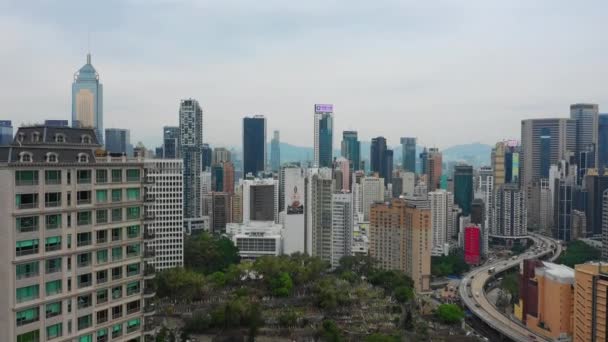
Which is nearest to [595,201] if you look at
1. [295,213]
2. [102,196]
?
[295,213]

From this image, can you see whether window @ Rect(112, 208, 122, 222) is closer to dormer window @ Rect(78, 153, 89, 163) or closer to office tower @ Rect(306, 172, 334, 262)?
dormer window @ Rect(78, 153, 89, 163)

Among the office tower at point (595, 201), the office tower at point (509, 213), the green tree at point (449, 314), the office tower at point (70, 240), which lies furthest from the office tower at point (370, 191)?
the office tower at point (70, 240)

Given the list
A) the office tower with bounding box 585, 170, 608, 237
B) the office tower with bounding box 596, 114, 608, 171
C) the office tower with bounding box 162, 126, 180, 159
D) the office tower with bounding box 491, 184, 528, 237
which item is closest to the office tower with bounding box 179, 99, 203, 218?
the office tower with bounding box 162, 126, 180, 159

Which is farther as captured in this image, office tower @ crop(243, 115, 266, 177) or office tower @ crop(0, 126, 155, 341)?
office tower @ crop(243, 115, 266, 177)

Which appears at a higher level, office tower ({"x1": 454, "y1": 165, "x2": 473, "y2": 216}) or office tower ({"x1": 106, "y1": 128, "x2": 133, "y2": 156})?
office tower ({"x1": 106, "y1": 128, "x2": 133, "y2": 156})

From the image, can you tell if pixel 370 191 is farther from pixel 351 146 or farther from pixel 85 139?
pixel 85 139

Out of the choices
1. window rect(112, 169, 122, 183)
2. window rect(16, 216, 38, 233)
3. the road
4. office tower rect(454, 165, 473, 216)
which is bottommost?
the road

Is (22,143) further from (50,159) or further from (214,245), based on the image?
(214,245)

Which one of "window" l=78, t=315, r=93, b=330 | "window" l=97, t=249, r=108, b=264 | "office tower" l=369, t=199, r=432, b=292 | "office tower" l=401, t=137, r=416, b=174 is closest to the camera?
"window" l=78, t=315, r=93, b=330
